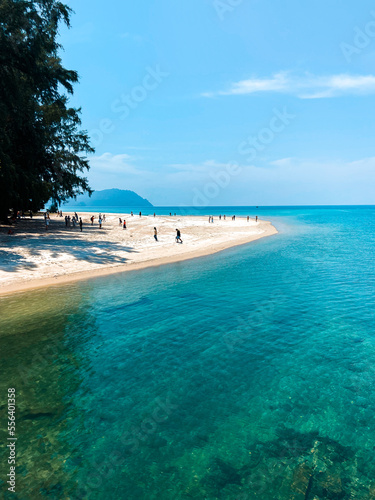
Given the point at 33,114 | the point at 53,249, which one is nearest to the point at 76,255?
the point at 53,249

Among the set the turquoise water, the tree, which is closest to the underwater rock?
the turquoise water

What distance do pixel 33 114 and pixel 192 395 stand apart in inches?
1832

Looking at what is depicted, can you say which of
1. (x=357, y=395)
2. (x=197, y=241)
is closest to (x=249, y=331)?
(x=357, y=395)

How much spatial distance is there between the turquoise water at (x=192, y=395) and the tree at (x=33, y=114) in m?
26.2

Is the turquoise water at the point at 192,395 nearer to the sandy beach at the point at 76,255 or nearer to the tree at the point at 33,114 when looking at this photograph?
the sandy beach at the point at 76,255

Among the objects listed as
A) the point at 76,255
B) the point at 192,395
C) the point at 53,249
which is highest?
the point at 53,249

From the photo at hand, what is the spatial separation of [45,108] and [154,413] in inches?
2038

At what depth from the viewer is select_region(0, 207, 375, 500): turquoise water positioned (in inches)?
275

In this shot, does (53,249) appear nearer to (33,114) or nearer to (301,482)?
(33,114)

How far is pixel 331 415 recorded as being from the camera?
914 centimetres

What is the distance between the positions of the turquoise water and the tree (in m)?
26.2

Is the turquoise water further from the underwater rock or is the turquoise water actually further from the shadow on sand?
the shadow on sand

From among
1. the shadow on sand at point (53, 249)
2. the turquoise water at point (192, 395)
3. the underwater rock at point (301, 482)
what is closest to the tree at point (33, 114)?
the shadow on sand at point (53, 249)

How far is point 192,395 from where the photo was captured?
33.1ft
